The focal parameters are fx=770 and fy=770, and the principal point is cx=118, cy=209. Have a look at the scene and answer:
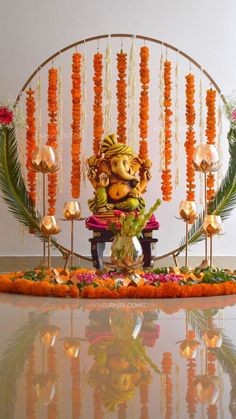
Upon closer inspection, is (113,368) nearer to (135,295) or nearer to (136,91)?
(135,295)

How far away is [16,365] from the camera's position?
86.4 inches

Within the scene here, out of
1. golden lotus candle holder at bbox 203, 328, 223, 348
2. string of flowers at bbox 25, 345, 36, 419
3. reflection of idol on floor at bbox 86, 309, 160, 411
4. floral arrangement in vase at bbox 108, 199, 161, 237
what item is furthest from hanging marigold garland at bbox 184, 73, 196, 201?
string of flowers at bbox 25, 345, 36, 419

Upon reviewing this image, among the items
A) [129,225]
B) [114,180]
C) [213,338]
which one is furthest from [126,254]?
[213,338]

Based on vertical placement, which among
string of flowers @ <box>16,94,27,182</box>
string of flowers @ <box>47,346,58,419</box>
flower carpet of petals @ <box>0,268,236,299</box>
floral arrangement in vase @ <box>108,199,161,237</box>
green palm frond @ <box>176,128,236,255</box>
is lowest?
flower carpet of petals @ <box>0,268,236,299</box>

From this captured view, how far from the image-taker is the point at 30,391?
186cm

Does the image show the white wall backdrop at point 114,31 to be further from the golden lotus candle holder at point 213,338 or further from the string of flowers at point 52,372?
the string of flowers at point 52,372

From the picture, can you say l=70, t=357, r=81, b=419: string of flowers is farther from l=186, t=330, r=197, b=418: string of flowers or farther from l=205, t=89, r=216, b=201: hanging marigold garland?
l=205, t=89, r=216, b=201: hanging marigold garland

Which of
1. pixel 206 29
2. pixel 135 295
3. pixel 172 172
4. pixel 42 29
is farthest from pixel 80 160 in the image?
pixel 135 295

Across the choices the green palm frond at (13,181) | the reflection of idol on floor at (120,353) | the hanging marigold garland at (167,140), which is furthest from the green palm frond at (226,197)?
the reflection of idol on floor at (120,353)

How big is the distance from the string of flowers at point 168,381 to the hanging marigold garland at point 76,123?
15.3 feet

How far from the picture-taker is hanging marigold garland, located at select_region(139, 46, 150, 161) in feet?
22.9

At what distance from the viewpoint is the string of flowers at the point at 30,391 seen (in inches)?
65.9

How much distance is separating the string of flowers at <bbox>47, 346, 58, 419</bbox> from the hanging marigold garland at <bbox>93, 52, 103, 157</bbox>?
4.55m

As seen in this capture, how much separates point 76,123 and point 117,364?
4933 millimetres
